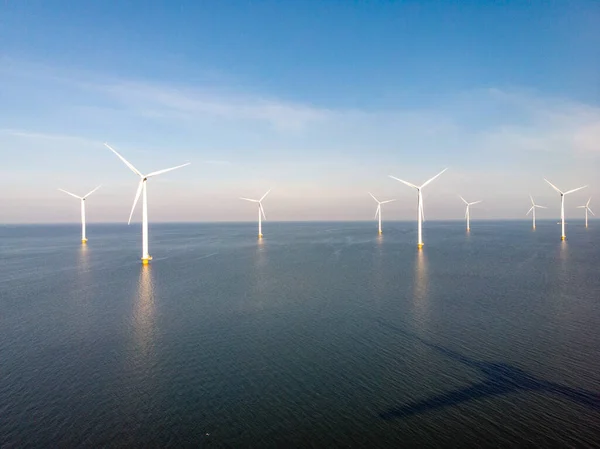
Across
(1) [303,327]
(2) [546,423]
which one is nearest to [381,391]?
(2) [546,423]

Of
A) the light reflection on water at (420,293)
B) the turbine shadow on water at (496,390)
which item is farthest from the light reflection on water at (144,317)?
the light reflection on water at (420,293)

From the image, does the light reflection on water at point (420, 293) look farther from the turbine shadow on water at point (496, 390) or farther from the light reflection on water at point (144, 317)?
the light reflection on water at point (144, 317)

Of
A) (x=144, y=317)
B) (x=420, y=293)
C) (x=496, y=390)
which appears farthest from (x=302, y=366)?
(x=420, y=293)

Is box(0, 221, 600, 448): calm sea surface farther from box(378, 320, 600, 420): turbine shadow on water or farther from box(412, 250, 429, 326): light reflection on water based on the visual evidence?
box(412, 250, 429, 326): light reflection on water

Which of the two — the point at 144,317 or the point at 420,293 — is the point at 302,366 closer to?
the point at 144,317

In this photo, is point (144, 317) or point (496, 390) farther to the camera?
point (144, 317)

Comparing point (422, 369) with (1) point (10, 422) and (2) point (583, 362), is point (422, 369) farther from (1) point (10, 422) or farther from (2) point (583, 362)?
(1) point (10, 422)

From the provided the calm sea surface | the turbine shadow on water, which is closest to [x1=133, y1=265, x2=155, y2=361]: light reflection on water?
the calm sea surface
